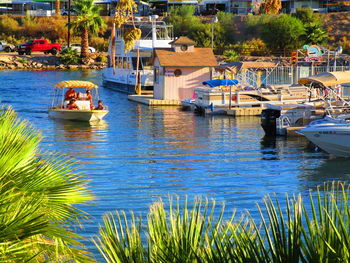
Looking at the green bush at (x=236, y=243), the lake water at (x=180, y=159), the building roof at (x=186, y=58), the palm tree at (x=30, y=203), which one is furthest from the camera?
the building roof at (x=186, y=58)

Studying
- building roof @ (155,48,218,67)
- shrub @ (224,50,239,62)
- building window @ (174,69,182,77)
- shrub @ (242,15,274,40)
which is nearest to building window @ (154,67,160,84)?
building roof @ (155,48,218,67)

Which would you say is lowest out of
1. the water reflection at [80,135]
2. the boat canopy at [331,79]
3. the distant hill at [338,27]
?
the water reflection at [80,135]

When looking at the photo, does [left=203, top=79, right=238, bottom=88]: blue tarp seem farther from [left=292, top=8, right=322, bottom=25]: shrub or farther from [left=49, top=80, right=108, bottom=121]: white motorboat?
[left=292, top=8, right=322, bottom=25]: shrub

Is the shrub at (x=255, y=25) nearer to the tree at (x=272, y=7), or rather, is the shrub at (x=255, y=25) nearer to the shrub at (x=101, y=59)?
the tree at (x=272, y=7)

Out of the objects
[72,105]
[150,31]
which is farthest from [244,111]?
[150,31]

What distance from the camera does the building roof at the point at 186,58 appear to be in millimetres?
43550

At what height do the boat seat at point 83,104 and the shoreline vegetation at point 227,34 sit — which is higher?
the shoreline vegetation at point 227,34

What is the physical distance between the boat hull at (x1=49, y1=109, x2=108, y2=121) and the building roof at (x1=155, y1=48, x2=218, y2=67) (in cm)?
959

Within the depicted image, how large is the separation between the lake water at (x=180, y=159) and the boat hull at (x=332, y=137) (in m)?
0.47

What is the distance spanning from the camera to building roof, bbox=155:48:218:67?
43550 millimetres

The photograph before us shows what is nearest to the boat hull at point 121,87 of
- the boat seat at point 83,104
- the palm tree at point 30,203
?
the boat seat at point 83,104

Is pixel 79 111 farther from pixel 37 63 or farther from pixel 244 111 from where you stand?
pixel 37 63

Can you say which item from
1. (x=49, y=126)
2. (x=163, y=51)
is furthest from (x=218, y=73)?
(x=49, y=126)

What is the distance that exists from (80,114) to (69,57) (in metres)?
56.4
